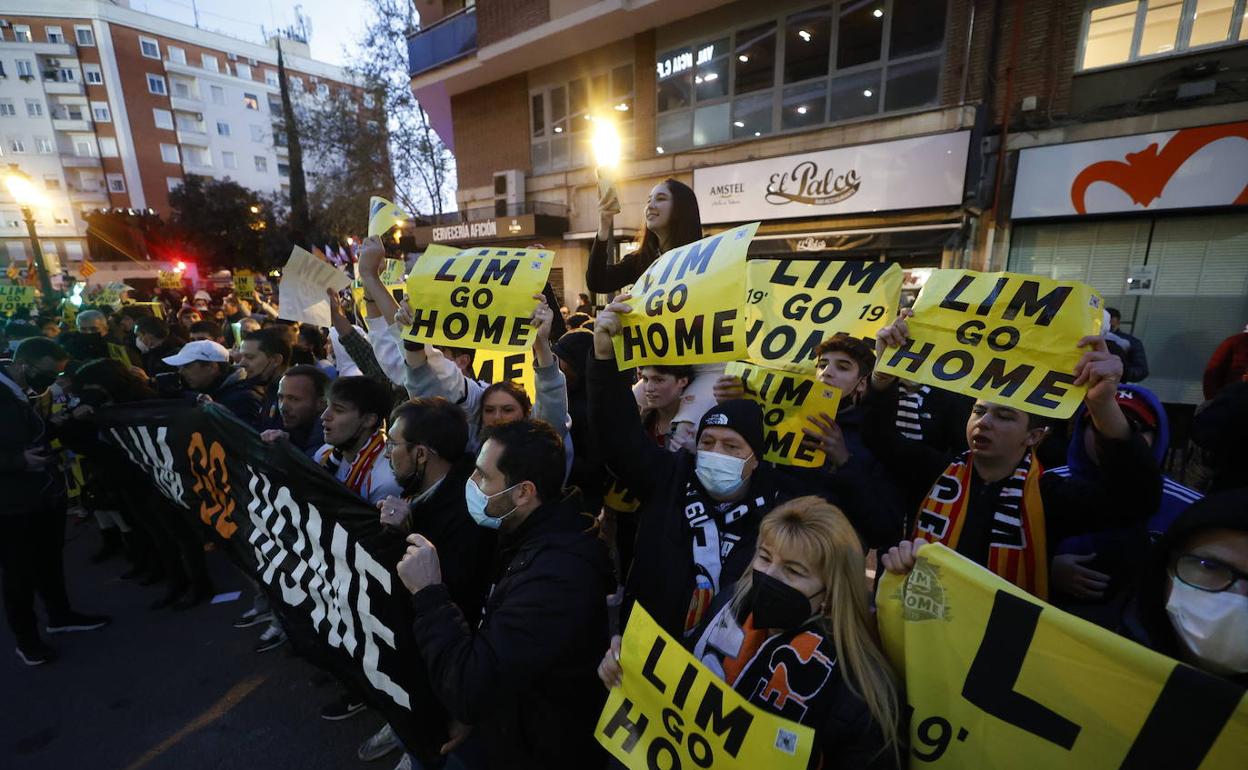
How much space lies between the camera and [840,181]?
1053cm

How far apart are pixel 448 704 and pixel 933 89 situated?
12.2 meters

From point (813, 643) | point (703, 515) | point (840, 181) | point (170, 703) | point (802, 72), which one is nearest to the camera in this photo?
point (813, 643)

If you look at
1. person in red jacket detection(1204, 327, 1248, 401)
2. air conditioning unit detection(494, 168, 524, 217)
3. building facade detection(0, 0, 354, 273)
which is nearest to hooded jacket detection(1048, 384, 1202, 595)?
person in red jacket detection(1204, 327, 1248, 401)

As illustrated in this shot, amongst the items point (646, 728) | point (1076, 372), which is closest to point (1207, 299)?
point (1076, 372)

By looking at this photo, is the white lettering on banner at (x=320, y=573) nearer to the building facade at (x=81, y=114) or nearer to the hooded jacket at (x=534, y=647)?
the hooded jacket at (x=534, y=647)

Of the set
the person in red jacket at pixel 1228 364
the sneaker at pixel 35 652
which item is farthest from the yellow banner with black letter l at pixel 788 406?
the person in red jacket at pixel 1228 364

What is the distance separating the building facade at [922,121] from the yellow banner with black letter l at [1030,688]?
1007cm

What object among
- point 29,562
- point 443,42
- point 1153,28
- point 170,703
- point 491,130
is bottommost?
Result: point 170,703

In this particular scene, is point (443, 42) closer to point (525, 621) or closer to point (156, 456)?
point (156, 456)

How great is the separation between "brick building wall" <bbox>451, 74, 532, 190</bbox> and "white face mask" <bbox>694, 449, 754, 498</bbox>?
53.3 ft

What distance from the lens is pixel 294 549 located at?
251 centimetres

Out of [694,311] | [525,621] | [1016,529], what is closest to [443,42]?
[694,311]

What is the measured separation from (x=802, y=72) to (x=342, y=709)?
13070 mm

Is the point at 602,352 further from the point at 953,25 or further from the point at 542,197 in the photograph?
the point at 542,197
